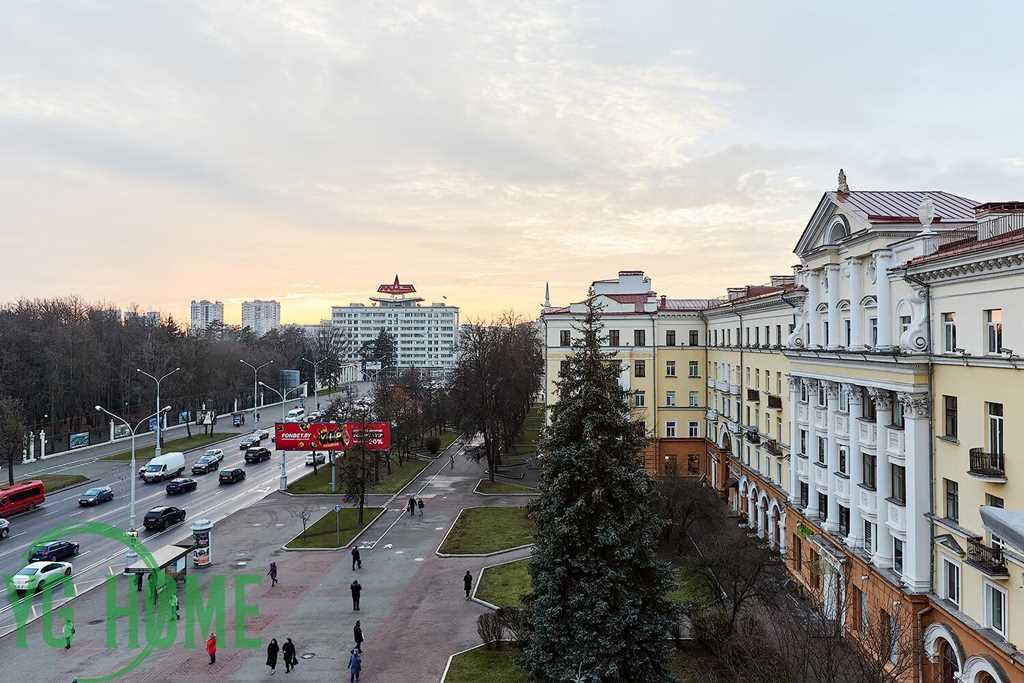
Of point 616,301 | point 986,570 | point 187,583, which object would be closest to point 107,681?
point 187,583

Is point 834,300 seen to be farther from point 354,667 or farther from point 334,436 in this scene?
point 334,436

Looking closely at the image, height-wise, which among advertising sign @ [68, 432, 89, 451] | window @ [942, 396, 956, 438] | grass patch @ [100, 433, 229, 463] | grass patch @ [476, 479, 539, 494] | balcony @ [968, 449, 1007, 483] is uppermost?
window @ [942, 396, 956, 438]

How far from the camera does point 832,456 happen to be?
1111 inches

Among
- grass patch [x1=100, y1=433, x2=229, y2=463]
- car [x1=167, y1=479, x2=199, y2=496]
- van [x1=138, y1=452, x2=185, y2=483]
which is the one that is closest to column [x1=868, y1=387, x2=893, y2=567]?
car [x1=167, y1=479, x2=199, y2=496]

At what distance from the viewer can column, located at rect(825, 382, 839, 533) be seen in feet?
91.4

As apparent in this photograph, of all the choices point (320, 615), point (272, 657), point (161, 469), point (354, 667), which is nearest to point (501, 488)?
point (320, 615)

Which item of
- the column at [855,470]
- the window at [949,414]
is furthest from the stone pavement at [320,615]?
the window at [949,414]

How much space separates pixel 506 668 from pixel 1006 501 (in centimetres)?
1530

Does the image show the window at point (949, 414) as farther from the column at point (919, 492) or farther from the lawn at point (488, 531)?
the lawn at point (488, 531)

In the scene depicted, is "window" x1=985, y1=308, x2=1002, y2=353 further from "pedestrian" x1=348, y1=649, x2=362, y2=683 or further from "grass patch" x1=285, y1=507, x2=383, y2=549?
Result: "grass patch" x1=285, y1=507, x2=383, y2=549

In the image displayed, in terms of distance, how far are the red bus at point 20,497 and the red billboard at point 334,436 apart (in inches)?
597

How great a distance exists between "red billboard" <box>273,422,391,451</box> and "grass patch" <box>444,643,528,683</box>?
73.1 feet

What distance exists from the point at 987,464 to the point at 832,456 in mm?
10407

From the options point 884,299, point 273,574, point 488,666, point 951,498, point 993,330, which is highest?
point 884,299
